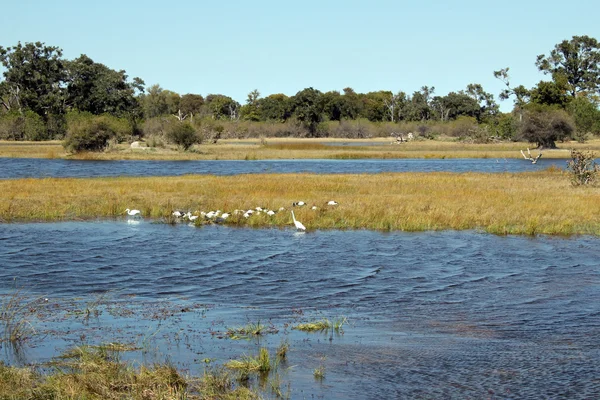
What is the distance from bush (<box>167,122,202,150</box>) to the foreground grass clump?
65168mm

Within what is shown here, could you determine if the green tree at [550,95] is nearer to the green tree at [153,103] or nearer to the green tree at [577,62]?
the green tree at [577,62]

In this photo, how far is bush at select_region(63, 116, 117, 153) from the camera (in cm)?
7069

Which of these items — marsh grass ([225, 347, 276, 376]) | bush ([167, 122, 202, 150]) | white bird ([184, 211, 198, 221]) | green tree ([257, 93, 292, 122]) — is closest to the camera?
marsh grass ([225, 347, 276, 376])

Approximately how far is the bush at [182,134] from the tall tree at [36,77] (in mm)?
34403

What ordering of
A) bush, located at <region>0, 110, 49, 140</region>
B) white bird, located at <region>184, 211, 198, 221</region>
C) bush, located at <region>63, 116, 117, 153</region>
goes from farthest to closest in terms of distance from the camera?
bush, located at <region>0, 110, 49, 140</region>
bush, located at <region>63, 116, 117, 153</region>
white bird, located at <region>184, 211, 198, 221</region>

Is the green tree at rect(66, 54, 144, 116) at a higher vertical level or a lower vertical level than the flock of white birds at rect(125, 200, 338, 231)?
higher

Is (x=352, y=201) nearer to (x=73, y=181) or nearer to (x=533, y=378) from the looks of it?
(x=73, y=181)

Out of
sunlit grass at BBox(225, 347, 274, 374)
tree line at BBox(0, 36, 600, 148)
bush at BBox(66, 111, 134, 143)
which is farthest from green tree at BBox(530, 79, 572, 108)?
sunlit grass at BBox(225, 347, 274, 374)

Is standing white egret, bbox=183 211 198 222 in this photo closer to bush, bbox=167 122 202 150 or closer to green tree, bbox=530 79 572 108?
bush, bbox=167 122 202 150

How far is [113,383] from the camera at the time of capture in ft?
31.0

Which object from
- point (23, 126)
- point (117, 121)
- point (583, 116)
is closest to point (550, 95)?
point (583, 116)

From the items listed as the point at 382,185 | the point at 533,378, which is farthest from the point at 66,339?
the point at 382,185

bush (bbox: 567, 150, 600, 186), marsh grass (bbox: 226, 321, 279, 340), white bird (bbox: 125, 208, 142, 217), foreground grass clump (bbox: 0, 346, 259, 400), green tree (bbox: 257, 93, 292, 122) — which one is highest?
green tree (bbox: 257, 93, 292, 122)

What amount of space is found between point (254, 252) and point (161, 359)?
33.9 feet
